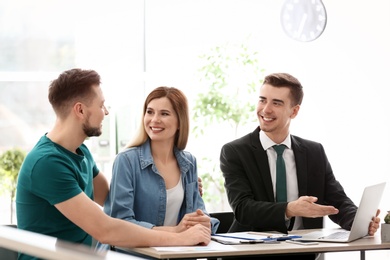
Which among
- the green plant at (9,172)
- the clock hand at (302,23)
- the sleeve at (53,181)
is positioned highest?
the clock hand at (302,23)

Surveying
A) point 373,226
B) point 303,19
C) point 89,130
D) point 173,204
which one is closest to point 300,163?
point 373,226

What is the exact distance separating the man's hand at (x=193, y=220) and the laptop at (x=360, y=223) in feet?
1.52

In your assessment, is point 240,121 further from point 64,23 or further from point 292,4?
point 64,23

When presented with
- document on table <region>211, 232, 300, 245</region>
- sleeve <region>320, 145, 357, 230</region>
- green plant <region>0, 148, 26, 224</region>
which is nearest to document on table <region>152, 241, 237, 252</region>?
document on table <region>211, 232, 300, 245</region>

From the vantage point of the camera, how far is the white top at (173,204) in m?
3.63

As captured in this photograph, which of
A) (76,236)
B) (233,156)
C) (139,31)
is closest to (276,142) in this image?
(233,156)

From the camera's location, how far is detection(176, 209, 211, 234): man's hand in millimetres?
3433

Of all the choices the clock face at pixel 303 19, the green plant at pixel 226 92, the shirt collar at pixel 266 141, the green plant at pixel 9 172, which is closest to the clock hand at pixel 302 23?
the clock face at pixel 303 19

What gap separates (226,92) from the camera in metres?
7.18

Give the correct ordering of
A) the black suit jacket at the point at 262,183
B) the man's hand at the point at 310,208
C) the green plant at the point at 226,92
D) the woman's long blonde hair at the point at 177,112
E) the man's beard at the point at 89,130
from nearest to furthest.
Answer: the man's beard at the point at 89,130 < the man's hand at the point at 310,208 < the woman's long blonde hair at the point at 177,112 < the black suit jacket at the point at 262,183 < the green plant at the point at 226,92

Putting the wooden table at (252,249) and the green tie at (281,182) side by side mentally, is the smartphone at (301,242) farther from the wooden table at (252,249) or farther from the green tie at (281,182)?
the green tie at (281,182)

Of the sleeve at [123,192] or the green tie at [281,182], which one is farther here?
the green tie at [281,182]

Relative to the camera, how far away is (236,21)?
737cm

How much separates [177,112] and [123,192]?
52 centimetres
